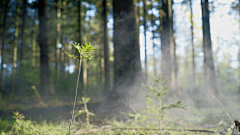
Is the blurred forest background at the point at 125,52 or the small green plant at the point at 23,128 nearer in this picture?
the small green plant at the point at 23,128

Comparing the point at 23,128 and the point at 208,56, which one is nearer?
the point at 23,128

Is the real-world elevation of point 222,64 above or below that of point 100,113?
above

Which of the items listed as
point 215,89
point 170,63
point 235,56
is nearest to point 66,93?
point 170,63

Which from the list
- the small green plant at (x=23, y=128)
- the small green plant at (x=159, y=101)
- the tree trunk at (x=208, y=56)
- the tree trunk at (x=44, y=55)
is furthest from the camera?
the tree trunk at (x=44, y=55)

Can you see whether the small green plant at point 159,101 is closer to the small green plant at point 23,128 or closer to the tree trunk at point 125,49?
the tree trunk at point 125,49

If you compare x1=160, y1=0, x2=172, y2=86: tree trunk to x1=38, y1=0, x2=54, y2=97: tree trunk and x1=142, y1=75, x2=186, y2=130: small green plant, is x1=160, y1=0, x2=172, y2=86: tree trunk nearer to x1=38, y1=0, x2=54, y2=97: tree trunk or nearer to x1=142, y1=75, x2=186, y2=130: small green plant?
x1=142, y1=75, x2=186, y2=130: small green plant

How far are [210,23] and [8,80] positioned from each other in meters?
15.4

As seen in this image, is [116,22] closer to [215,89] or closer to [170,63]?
[170,63]

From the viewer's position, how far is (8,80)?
12.5 meters

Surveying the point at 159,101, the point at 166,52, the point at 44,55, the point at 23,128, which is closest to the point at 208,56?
the point at 166,52

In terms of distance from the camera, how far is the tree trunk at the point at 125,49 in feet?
12.8

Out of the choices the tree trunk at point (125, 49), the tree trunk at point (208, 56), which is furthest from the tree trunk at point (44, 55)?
the tree trunk at point (208, 56)

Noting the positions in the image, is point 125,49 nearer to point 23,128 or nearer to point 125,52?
point 125,52

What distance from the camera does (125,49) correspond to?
4.00m
